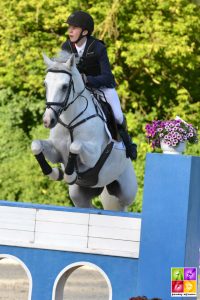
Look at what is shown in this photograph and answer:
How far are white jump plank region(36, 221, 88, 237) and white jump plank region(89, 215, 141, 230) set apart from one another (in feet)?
0.29

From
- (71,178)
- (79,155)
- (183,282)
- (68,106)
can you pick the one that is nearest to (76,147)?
(79,155)

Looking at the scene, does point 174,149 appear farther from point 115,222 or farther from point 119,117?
point 119,117

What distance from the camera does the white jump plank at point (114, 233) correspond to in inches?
272

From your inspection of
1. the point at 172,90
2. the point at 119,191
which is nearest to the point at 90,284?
the point at 119,191

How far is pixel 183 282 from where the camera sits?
21.6 feet

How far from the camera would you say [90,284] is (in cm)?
1180

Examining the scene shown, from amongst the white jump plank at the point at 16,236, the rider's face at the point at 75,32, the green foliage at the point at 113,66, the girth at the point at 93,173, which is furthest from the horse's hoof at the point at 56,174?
the green foliage at the point at 113,66

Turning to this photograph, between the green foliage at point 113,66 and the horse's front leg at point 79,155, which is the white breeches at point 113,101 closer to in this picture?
the horse's front leg at point 79,155

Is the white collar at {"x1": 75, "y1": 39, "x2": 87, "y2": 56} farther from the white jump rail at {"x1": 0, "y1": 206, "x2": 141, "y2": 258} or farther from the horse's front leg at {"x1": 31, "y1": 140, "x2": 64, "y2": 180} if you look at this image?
the white jump rail at {"x1": 0, "y1": 206, "x2": 141, "y2": 258}

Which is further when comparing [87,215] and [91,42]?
[91,42]

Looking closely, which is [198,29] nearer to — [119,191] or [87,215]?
[119,191]

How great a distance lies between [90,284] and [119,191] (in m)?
3.69

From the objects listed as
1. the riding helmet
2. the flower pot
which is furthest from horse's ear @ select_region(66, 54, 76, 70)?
the flower pot

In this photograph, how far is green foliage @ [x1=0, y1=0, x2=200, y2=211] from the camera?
14.4 meters
